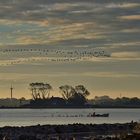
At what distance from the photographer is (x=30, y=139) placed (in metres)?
47.0

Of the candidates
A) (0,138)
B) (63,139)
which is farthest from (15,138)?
(63,139)

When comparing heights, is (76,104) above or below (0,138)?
above

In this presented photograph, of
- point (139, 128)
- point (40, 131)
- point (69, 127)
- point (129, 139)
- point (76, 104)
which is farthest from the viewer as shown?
point (76, 104)

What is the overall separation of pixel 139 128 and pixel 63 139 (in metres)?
8.36

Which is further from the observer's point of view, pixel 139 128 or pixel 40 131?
pixel 40 131

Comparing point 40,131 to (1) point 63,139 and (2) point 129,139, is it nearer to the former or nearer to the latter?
(1) point 63,139

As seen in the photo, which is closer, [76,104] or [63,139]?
[63,139]

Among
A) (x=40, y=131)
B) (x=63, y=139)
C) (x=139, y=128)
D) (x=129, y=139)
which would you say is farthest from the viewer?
(x=40, y=131)

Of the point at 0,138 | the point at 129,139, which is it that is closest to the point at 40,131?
the point at 0,138

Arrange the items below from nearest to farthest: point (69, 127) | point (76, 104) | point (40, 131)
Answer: point (40, 131) < point (69, 127) < point (76, 104)

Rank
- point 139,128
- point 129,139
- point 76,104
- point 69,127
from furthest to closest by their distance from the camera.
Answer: point 76,104
point 69,127
point 139,128
point 129,139

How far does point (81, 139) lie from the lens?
4738 centimetres

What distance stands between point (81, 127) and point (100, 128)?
186 cm

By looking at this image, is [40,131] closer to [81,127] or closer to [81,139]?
[81,127]
